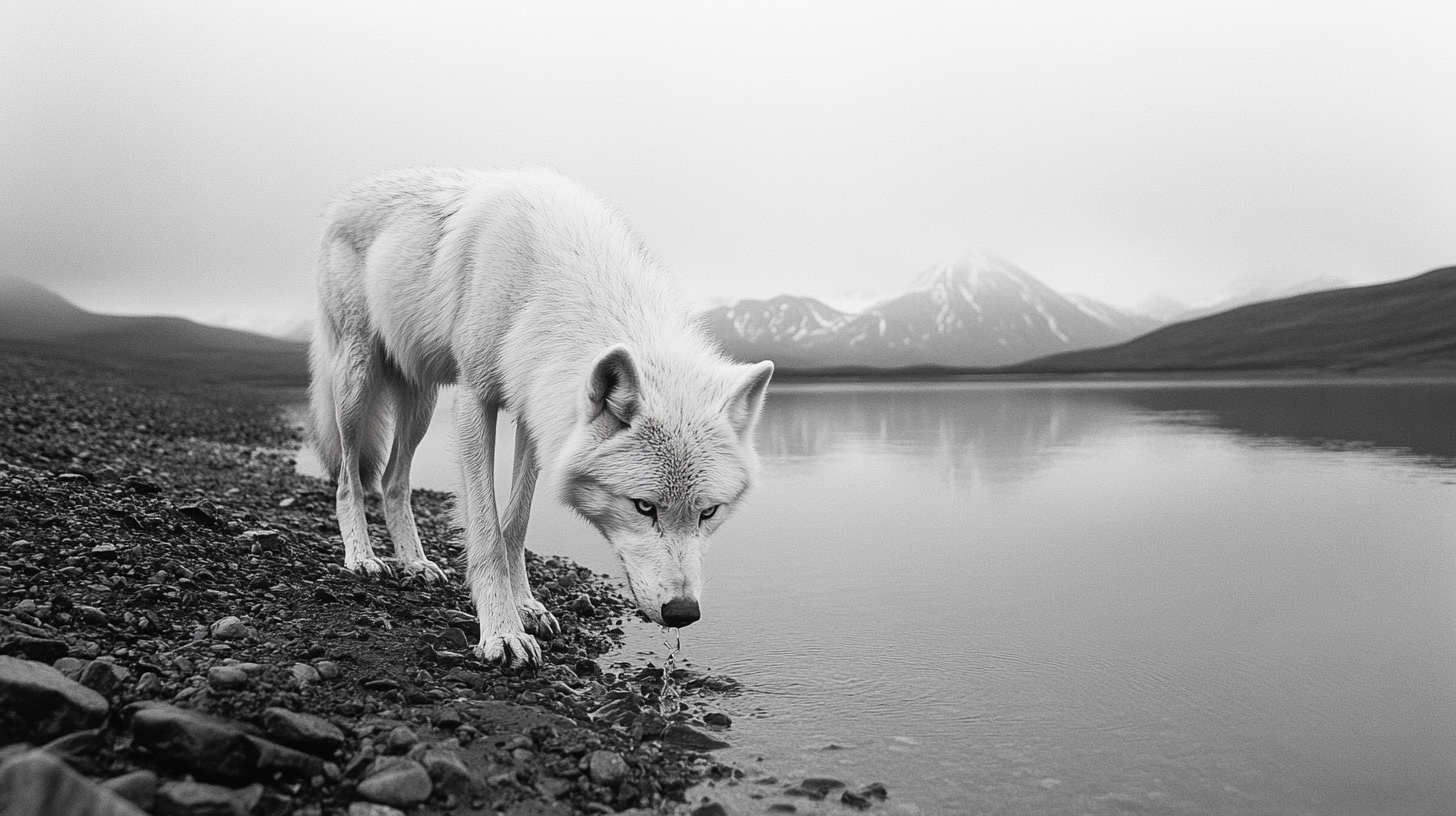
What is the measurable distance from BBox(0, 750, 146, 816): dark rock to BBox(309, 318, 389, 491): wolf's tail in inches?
183

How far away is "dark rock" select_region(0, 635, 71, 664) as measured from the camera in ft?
11.1

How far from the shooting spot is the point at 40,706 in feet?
9.59

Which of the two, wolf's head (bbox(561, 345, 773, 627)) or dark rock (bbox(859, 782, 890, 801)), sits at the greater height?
wolf's head (bbox(561, 345, 773, 627))

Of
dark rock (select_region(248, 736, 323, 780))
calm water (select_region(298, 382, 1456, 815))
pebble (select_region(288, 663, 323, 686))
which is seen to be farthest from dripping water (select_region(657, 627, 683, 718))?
dark rock (select_region(248, 736, 323, 780))

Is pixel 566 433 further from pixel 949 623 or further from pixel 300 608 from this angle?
pixel 949 623

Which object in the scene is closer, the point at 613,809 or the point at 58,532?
the point at 613,809

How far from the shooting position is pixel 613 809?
3400 millimetres

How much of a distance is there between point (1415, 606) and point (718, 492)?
6021 mm

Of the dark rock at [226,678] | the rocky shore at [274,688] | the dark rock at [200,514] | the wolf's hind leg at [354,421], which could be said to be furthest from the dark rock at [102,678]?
the dark rock at [200,514]

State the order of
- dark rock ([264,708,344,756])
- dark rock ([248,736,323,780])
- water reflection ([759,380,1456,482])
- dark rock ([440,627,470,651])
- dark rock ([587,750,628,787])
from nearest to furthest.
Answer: dark rock ([248,736,323,780]) → dark rock ([264,708,344,756]) → dark rock ([587,750,628,787]) → dark rock ([440,627,470,651]) → water reflection ([759,380,1456,482])

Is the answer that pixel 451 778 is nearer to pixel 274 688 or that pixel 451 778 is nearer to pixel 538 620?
pixel 274 688

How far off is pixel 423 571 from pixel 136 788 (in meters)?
3.72

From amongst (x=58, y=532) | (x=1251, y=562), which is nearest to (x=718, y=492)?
(x=58, y=532)

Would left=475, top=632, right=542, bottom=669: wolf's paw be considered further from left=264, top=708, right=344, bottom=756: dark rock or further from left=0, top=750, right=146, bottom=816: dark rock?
left=0, top=750, right=146, bottom=816: dark rock
